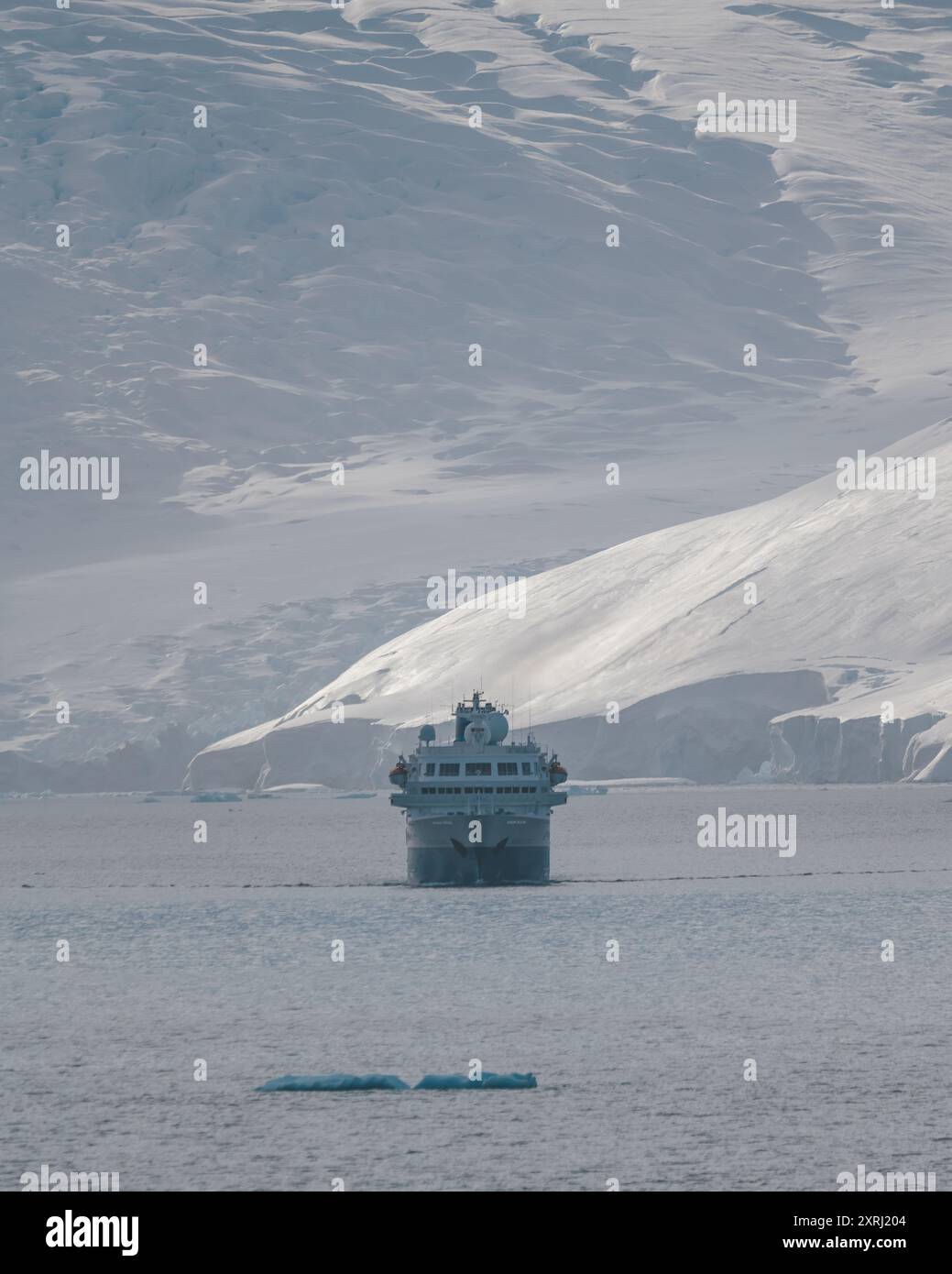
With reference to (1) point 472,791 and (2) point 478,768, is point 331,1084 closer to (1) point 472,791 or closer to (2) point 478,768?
(1) point 472,791

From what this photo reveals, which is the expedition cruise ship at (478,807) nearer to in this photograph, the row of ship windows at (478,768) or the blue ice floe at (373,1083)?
the row of ship windows at (478,768)

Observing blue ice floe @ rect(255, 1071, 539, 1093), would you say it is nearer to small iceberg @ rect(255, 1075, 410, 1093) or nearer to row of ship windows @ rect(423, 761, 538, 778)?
small iceberg @ rect(255, 1075, 410, 1093)

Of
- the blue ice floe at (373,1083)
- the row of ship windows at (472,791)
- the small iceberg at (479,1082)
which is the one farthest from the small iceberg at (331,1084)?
the row of ship windows at (472,791)

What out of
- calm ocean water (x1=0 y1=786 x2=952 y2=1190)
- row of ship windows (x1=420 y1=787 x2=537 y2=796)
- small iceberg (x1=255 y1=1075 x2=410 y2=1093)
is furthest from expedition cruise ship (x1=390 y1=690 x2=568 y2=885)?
small iceberg (x1=255 y1=1075 x2=410 y2=1093)

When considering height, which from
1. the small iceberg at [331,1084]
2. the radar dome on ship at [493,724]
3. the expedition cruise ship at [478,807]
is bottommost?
the expedition cruise ship at [478,807]
